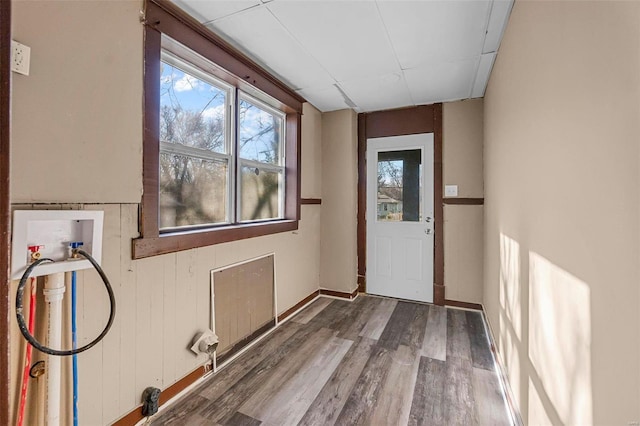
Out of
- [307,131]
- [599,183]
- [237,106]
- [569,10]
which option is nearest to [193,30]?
[237,106]

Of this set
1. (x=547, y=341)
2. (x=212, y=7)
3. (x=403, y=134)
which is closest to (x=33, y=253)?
(x=212, y=7)

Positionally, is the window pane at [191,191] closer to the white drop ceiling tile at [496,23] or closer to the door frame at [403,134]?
the door frame at [403,134]

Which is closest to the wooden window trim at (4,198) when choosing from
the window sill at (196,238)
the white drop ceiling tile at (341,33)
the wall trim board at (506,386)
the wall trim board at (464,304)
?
the window sill at (196,238)

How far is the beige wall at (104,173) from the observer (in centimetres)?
119

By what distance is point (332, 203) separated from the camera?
3.84 meters

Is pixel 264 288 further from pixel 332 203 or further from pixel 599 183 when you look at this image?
pixel 599 183

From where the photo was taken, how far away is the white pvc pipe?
1210mm

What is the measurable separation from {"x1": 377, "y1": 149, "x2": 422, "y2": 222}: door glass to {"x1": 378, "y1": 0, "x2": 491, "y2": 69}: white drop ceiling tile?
1.41 metres

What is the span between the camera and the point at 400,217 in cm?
375

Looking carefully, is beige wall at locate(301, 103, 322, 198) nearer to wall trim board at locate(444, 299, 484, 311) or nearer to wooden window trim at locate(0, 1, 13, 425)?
wall trim board at locate(444, 299, 484, 311)

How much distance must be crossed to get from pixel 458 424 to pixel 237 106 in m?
2.77

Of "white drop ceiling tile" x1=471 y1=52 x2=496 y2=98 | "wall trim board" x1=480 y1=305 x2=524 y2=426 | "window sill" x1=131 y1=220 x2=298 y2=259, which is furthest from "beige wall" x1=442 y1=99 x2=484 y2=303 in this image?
"window sill" x1=131 y1=220 x2=298 y2=259

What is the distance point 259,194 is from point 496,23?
2.35 metres

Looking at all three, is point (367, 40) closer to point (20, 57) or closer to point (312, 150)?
point (312, 150)
